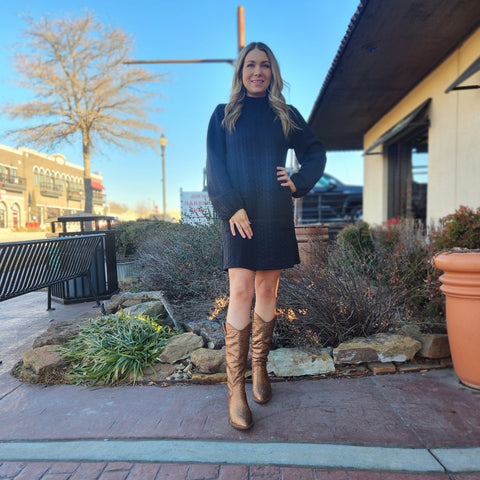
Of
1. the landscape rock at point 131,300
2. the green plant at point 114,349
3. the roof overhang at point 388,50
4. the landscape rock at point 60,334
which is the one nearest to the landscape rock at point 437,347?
the green plant at point 114,349

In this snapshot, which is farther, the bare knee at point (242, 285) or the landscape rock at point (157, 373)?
the landscape rock at point (157, 373)

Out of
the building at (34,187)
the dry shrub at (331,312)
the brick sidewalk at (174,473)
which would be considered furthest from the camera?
the building at (34,187)

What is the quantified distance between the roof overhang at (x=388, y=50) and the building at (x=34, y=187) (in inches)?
1079

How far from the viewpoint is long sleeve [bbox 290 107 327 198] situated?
6.56 feet

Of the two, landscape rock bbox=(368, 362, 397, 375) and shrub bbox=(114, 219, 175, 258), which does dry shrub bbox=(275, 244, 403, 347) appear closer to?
landscape rock bbox=(368, 362, 397, 375)

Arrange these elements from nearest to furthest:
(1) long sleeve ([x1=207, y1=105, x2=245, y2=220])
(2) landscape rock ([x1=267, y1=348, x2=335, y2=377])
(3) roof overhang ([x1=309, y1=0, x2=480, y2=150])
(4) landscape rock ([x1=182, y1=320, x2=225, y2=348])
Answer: (1) long sleeve ([x1=207, y1=105, x2=245, y2=220]), (2) landscape rock ([x1=267, y1=348, x2=335, y2=377]), (4) landscape rock ([x1=182, y1=320, x2=225, y2=348]), (3) roof overhang ([x1=309, y1=0, x2=480, y2=150])

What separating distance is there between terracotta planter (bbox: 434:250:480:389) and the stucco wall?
3.96 m

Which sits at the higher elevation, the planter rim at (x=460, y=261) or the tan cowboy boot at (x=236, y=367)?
the planter rim at (x=460, y=261)

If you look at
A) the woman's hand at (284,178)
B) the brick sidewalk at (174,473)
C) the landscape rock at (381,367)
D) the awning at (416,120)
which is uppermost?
the awning at (416,120)

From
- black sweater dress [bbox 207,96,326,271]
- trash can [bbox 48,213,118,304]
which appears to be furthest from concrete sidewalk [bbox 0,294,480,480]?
trash can [bbox 48,213,118,304]

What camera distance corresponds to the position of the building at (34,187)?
33250 mm

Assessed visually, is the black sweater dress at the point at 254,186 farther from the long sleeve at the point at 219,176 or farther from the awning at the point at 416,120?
the awning at the point at 416,120

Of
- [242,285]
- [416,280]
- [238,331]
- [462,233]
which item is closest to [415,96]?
[462,233]

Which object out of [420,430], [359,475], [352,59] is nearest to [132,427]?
[359,475]
